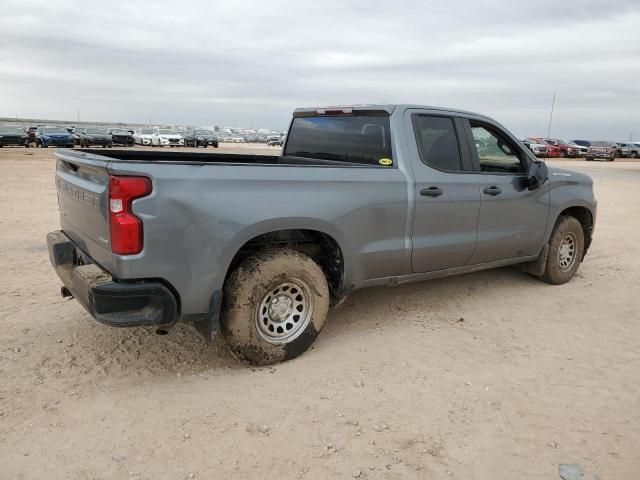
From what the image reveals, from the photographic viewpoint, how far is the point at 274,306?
12.5ft

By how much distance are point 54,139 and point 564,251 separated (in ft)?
127

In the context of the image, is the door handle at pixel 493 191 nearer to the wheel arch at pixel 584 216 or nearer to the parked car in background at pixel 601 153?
the wheel arch at pixel 584 216

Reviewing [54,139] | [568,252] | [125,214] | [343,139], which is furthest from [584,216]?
[54,139]

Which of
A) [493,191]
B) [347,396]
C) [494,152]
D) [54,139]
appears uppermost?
[494,152]

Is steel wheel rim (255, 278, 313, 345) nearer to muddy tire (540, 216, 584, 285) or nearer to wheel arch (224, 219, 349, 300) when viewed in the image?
wheel arch (224, 219, 349, 300)

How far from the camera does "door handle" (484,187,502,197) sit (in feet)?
16.1

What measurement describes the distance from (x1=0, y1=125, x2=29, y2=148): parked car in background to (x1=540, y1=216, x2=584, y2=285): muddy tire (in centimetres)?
3966

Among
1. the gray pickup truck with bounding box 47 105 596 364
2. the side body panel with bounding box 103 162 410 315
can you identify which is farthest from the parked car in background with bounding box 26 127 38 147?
the side body panel with bounding box 103 162 410 315

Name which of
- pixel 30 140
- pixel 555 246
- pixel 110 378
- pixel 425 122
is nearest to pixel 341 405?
pixel 110 378

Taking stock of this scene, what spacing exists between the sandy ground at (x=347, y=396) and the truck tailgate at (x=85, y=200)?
86cm

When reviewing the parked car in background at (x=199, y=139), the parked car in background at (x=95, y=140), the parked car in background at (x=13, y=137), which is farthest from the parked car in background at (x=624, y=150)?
the parked car in background at (x=13, y=137)

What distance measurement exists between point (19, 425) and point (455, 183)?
11.7ft

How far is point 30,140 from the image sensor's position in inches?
1540

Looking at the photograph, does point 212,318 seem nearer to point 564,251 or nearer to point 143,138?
point 564,251
